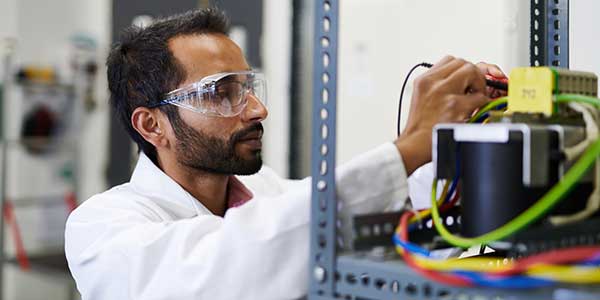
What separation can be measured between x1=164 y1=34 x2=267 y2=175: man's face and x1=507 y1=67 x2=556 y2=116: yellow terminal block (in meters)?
0.81

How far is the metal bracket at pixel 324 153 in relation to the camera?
0.88 meters

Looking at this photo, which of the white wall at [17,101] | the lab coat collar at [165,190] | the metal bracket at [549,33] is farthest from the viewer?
the white wall at [17,101]

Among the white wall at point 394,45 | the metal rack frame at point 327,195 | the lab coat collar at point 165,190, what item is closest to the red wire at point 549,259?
the metal rack frame at point 327,195

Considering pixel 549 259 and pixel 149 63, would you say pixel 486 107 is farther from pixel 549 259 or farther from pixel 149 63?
pixel 149 63

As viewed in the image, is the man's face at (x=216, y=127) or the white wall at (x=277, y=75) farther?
the white wall at (x=277, y=75)

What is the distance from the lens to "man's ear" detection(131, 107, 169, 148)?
1.71 m

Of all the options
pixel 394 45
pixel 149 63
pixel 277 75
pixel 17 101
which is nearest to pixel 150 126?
pixel 149 63

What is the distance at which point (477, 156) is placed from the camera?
2.64 feet

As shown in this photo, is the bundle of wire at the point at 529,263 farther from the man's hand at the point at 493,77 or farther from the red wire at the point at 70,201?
the red wire at the point at 70,201

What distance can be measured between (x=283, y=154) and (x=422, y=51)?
1.18 metres

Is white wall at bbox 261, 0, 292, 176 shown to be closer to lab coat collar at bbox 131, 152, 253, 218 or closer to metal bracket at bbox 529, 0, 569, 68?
lab coat collar at bbox 131, 152, 253, 218

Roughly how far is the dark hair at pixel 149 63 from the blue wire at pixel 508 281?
1.06 m

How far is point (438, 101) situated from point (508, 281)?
0.29 meters

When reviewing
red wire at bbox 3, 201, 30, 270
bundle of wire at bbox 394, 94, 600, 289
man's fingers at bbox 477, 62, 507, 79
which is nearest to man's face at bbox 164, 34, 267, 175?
man's fingers at bbox 477, 62, 507, 79
